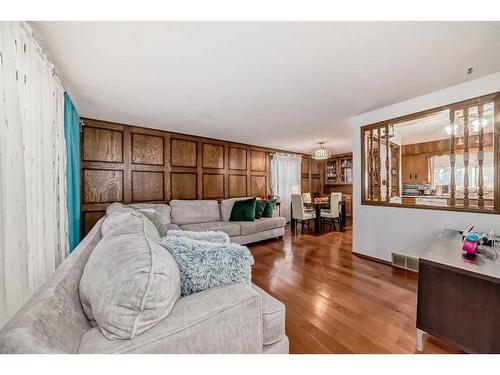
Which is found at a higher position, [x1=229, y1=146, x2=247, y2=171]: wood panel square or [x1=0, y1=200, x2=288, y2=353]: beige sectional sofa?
[x1=229, y1=146, x2=247, y2=171]: wood panel square

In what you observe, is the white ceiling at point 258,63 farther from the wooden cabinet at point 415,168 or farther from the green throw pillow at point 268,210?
the wooden cabinet at point 415,168

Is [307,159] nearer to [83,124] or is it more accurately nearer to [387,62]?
[387,62]

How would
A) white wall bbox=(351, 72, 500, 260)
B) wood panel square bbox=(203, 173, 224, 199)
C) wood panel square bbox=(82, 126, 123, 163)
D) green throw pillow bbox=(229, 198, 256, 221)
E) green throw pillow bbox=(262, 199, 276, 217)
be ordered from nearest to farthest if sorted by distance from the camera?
1. white wall bbox=(351, 72, 500, 260)
2. wood panel square bbox=(82, 126, 123, 163)
3. green throw pillow bbox=(229, 198, 256, 221)
4. green throw pillow bbox=(262, 199, 276, 217)
5. wood panel square bbox=(203, 173, 224, 199)

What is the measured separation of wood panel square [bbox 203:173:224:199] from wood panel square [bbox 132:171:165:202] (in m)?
0.88

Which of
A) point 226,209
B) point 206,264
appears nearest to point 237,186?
point 226,209

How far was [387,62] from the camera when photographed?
5.71 ft

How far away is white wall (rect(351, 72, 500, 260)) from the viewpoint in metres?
2.10

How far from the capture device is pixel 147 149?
364 cm

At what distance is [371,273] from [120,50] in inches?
133

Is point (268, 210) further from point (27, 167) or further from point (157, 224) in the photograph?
point (27, 167)

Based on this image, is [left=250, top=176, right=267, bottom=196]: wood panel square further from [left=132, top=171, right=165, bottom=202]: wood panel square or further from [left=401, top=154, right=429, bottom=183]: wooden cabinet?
[left=401, top=154, right=429, bottom=183]: wooden cabinet

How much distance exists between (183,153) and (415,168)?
5928 millimetres

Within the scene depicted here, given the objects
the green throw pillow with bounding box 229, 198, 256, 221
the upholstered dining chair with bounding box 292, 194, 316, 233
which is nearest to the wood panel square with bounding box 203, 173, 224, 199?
the green throw pillow with bounding box 229, 198, 256, 221
